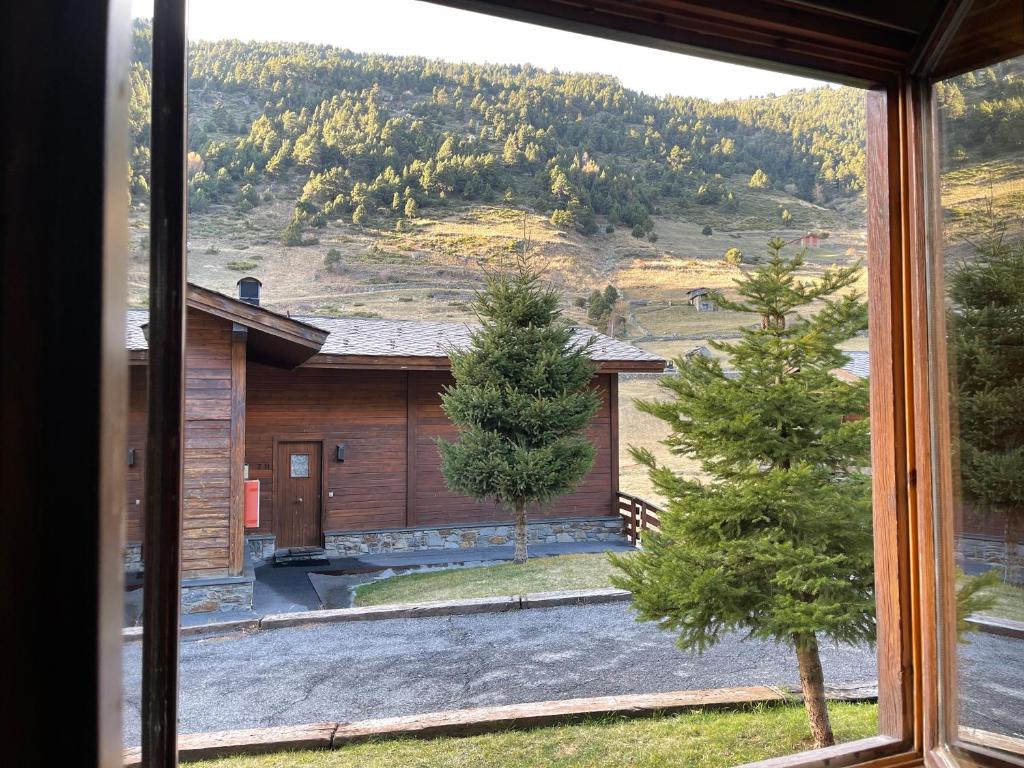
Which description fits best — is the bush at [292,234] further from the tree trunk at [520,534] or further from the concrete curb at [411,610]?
the concrete curb at [411,610]

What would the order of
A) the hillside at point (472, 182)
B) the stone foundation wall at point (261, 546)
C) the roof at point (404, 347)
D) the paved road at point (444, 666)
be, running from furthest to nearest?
the hillside at point (472, 182) < the stone foundation wall at point (261, 546) < the roof at point (404, 347) < the paved road at point (444, 666)

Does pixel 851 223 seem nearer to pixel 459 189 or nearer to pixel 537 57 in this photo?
pixel 459 189

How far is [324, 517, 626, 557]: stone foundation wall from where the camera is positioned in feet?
29.0

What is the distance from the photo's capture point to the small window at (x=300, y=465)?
887 cm

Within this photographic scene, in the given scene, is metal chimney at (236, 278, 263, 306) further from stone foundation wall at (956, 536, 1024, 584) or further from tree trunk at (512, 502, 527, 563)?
stone foundation wall at (956, 536, 1024, 584)

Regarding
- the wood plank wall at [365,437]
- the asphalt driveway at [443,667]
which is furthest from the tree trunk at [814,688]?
the wood plank wall at [365,437]

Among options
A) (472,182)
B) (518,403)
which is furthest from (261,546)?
(472,182)

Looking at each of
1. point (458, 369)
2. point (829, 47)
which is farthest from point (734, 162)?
point (829, 47)

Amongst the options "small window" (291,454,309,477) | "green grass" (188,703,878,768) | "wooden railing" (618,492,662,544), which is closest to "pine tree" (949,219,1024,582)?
"green grass" (188,703,878,768)

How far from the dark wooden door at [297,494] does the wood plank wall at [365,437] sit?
109 mm

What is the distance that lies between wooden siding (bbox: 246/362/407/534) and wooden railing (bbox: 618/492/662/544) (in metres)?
3.05

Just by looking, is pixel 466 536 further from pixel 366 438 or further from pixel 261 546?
pixel 261 546

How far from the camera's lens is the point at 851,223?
3148cm

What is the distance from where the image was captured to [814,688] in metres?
3.39
